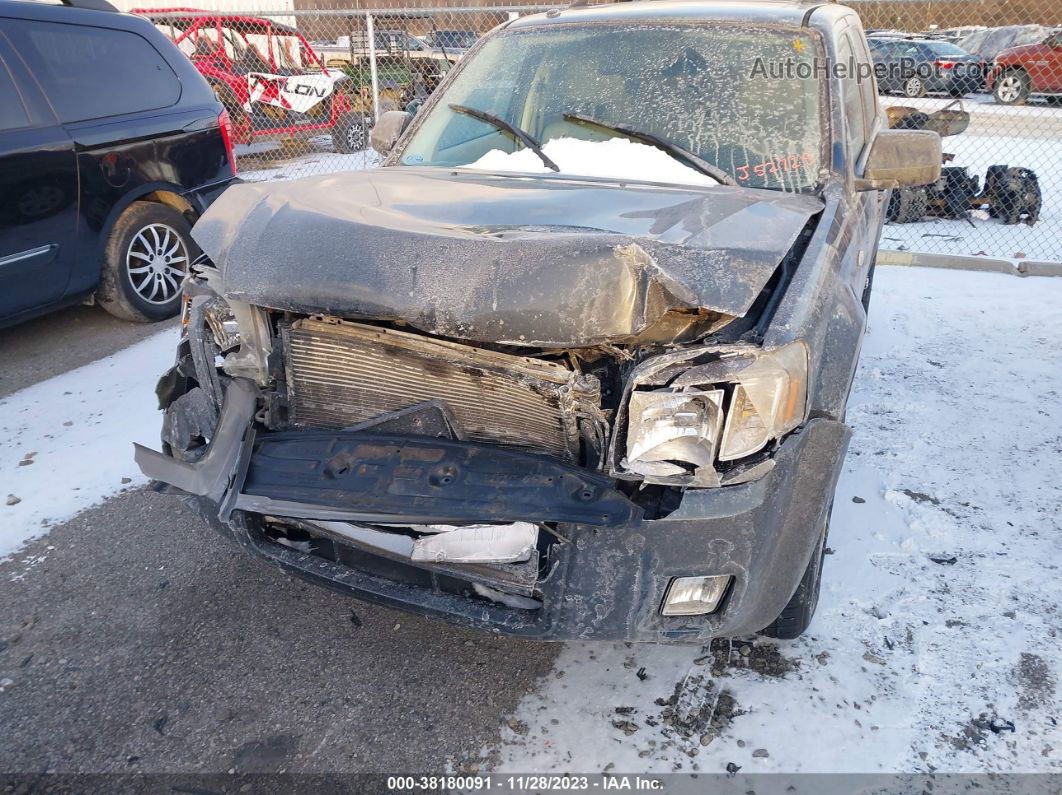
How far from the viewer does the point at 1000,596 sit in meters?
2.62

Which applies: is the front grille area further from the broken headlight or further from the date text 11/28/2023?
the date text 11/28/2023

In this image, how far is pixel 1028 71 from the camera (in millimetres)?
16312

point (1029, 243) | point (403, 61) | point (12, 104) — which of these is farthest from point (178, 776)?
point (403, 61)

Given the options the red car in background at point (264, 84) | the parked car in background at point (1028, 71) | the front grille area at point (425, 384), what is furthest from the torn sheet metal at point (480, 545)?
the parked car in background at point (1028, 71)

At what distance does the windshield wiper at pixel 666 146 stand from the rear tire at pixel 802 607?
1.28 m

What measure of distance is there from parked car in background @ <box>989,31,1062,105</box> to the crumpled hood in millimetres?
18090

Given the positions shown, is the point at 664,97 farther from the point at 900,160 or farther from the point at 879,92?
the point at 879,92

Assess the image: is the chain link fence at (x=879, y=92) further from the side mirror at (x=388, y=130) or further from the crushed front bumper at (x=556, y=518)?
the crushed front bumper at (x=556, y=518)

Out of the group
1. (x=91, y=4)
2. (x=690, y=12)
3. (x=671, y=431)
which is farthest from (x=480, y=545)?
(x=91, y=4)

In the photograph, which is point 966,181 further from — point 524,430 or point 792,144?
point 524,430

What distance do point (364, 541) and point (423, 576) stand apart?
0.20m

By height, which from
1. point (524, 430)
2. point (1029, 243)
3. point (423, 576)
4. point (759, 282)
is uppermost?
point (759, 282)

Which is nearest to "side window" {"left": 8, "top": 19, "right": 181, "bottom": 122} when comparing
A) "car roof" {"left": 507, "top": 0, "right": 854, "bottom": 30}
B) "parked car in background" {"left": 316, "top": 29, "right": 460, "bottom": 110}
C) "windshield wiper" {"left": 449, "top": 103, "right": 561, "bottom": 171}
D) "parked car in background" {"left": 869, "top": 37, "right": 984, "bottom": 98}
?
"windshield wiper" {"left": 449, "top": 103, "right": 561, "bottom": 171}

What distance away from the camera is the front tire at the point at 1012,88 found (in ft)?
54.0
